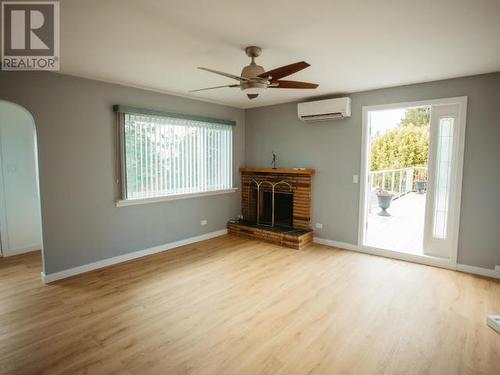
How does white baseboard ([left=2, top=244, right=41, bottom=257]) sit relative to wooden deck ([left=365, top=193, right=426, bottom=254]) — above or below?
below

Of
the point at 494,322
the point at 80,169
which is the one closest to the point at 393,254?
the point at 494,322

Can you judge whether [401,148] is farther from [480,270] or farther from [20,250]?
[20,250]

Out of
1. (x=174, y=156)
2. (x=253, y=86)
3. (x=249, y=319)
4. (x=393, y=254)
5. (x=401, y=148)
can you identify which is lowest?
(x=249, y=319)

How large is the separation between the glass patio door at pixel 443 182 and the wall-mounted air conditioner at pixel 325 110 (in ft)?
3.66

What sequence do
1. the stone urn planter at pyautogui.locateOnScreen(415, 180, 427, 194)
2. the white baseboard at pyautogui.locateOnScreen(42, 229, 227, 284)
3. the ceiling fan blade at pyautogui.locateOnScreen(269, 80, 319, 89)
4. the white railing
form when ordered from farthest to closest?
the stone urn planter at pyautogui.locateOnScreen(415, 180, 427, 194)
the white railing
the white baseboard at pyautogui.locateOnScreen(42, 229, 227, 284)
the ceiling fan blade at pyautogui.locateOnScreen(269, 80, 319, 89)

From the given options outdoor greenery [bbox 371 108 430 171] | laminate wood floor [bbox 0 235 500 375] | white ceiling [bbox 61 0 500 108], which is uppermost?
white ceiling [bbox 61 0 500 108]

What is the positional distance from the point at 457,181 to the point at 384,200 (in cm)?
296

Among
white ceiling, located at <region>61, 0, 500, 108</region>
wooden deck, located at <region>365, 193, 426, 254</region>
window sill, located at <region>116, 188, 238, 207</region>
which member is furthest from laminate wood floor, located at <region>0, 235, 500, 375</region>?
white ceiling, located at <region>61, 0, 500, 108</region>

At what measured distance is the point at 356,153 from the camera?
4.26 metres

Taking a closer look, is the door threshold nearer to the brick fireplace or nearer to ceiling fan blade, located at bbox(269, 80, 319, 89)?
the brick fireplace

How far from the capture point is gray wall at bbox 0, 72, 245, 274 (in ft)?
10.2

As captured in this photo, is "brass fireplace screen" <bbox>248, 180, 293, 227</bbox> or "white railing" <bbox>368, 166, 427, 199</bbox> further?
"white railing" <bbox>368, 166, 427, 199</bbox>

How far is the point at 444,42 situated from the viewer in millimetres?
2367

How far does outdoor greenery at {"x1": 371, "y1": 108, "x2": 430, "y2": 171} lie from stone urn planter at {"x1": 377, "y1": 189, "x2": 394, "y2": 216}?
2.21 metres
